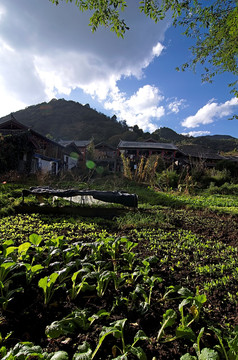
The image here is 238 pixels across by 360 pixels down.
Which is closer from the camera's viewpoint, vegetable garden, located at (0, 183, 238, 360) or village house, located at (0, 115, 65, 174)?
vegetable garden, located at (0, 183, 238, 360)

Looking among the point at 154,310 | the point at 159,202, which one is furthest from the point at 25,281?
the point at 159,202

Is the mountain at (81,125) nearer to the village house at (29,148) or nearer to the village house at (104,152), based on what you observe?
the village house at (104,152)

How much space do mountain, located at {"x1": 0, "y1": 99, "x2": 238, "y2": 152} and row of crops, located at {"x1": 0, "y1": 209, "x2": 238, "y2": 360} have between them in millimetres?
51706

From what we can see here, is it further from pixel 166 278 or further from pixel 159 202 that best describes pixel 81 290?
pixel 159 202

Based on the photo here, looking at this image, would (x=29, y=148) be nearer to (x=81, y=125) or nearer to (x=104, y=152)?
(x=104, y=152)

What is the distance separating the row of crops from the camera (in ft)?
3.34

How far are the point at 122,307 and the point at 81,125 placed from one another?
74.4 metres

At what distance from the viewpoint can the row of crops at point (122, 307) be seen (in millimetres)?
1019

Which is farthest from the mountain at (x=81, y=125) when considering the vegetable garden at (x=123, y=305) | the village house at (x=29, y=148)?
the vegetable garden at (x=123, y=305)

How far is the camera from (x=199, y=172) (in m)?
13.8

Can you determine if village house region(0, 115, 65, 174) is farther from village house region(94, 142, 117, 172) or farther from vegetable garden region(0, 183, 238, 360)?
vegetable garden region(0, 183, 238, 360)

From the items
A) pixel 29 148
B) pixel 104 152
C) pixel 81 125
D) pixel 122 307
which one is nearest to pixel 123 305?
pixel 122 307

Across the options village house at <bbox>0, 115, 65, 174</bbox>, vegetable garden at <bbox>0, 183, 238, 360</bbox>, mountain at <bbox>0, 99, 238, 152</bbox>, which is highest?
mountain at <bbox>0, 99, 238, 152</bbox>

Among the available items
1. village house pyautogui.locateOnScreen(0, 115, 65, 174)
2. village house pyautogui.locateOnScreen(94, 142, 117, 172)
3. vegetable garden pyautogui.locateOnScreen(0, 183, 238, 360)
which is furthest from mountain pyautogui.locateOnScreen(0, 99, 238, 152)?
vegetable garden pyautogui.locateOnScreen(0, 183, 238, 360)
